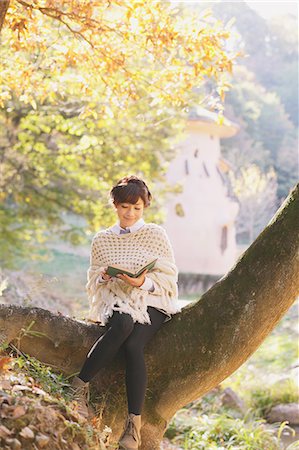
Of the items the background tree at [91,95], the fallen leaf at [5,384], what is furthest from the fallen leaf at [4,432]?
the background tree at [91,95]

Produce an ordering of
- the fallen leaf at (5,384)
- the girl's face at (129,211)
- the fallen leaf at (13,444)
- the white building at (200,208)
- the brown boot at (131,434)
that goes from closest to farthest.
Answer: the fallen leaf at (13,444) < the fallen leaf at (5,384) < the brown boot at (131,434) < the girl's face at (129,211) < the white building at (200,208)

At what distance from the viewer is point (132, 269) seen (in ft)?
15.1

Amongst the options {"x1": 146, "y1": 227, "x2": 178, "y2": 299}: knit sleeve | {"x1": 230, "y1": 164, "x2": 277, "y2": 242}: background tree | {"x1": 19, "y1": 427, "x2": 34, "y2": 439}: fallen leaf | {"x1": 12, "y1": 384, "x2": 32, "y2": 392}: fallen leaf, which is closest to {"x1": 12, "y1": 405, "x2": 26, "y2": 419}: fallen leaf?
{"x1": 19, "y1": 427, "x2": 34, "y2": 439}: fallen leaf

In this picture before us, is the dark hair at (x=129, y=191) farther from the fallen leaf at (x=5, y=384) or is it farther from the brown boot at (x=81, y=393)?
the fallen leaf at (x=5, y=384)

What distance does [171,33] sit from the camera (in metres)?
A: 6.34

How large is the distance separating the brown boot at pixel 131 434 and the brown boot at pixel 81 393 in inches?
9.6

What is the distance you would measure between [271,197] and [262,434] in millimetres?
23961

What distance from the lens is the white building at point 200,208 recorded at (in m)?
24.5

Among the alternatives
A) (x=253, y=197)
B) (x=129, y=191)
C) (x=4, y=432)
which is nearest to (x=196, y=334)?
(x=129, y=191)

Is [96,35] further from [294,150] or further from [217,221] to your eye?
[294,150]

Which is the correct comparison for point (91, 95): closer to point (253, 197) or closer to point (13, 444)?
point (13, 444)

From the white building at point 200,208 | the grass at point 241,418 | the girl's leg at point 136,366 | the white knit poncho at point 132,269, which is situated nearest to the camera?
the girl's leg at point 136,366

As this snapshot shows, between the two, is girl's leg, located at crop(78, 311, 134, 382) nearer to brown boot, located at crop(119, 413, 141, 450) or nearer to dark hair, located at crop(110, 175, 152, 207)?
brown boot, located at crop(119, 413, 141, 450)

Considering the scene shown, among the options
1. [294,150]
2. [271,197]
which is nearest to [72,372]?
[271,197]
